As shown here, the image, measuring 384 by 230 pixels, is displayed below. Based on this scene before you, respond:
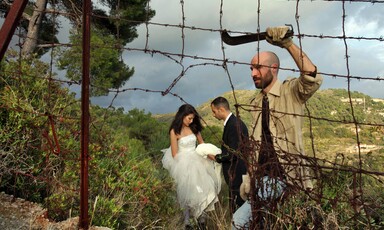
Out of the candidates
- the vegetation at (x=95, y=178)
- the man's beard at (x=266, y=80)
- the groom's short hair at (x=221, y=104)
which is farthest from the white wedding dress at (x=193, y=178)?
the man's beard at (x=266, y=80)

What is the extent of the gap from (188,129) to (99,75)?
8.51 meters

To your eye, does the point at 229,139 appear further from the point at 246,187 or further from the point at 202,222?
the point at 246,187

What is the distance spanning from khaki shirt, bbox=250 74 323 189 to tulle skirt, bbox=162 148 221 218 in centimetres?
258

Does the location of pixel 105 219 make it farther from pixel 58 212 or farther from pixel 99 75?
pixel 99 75

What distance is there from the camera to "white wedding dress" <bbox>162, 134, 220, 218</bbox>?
574 centimetres

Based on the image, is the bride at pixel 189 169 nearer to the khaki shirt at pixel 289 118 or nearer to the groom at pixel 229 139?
the groom at pixel 229 139

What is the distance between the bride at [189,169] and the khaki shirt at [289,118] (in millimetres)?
2385

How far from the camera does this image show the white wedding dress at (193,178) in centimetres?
574

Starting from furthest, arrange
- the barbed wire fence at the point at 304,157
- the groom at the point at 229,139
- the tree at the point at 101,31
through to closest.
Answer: the tree at the point at 101,31 → the groom at the point at 229,139 → the barbed wire fence at the point at 304,157

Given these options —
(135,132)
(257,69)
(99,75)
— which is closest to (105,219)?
(257,69)

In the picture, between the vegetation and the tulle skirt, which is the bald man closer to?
the vegetation

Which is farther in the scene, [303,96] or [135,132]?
[135,132]

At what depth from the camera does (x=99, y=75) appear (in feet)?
47.1

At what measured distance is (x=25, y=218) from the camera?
3.43 m
